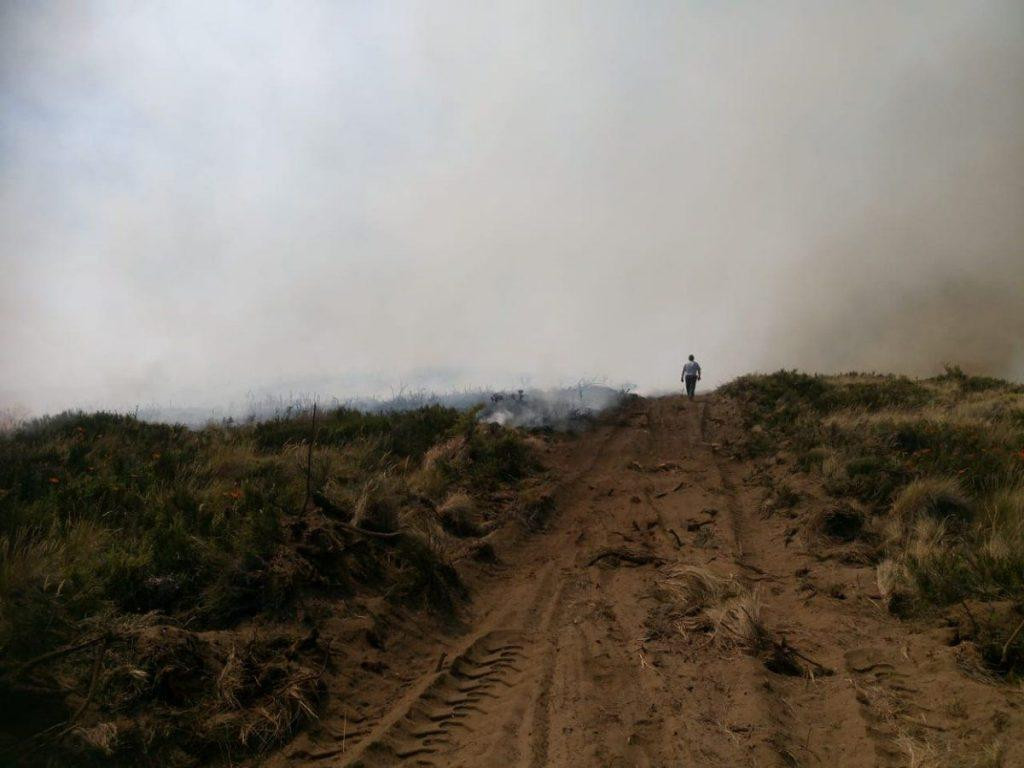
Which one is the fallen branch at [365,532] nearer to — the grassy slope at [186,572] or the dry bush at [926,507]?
the grassy slope at [186,572]

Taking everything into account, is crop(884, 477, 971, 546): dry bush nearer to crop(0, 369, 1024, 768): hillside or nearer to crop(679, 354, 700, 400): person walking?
crop(0, 369, 1024, 768): hillside

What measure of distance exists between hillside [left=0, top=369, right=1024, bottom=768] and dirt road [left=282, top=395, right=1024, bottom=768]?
0.03 m

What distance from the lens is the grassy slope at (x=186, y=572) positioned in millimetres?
4301

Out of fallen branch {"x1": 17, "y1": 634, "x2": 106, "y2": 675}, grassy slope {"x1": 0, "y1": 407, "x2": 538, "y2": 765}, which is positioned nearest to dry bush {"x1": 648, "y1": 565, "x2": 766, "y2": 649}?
grassy slope {"x1": 0, "y1": 407, "x2": 538, "y2": 765}

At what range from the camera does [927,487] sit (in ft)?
28.4

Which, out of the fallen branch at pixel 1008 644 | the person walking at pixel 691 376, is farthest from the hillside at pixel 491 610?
the person walking at pixel 691 376

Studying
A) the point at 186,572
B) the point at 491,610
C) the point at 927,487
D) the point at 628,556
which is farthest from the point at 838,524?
the point at 186,572

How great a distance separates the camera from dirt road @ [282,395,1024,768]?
A: 4.37 m

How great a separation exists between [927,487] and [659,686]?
5753mm

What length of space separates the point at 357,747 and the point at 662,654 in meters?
2.89

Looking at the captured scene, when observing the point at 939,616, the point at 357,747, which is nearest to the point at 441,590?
the point at 357,747

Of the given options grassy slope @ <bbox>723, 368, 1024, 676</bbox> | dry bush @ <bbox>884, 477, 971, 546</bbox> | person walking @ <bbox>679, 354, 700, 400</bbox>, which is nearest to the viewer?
grassy slope @ <bbox>723, 368, 1024, 676</bbox>

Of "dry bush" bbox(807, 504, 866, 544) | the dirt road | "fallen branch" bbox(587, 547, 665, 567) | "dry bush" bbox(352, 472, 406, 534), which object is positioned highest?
"dry bush" bbox(352, 472, 406, 534)

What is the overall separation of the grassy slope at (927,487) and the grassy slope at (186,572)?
510 centimetres
